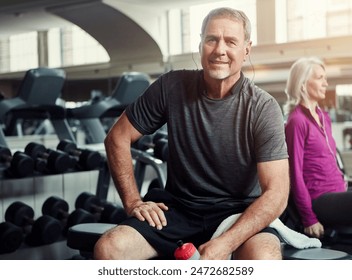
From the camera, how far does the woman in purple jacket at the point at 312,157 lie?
1431 millimetres

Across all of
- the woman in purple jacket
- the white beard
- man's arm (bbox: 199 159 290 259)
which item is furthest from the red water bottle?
the woman in purple jacket

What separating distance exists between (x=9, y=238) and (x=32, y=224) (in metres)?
0.21

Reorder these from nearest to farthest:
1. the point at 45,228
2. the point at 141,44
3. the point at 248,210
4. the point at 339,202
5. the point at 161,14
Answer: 1. the point at 248,210
2. the point at 339,202
3. the point at 45,228
4. the point at 161,14
5. the point at 141,44

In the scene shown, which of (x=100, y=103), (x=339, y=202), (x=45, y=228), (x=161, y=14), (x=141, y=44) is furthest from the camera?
(x=100, y=103)

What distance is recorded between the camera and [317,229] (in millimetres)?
1441

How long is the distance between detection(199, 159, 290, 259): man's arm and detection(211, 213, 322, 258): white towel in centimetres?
3

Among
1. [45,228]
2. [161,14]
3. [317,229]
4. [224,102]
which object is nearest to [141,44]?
[161,14]

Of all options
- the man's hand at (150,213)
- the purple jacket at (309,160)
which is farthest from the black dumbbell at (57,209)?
the man's hand at (150,213)

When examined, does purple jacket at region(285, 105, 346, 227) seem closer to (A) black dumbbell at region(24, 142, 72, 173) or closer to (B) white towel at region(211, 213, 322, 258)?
(B) white towel at region(211, 213, 322, 258)

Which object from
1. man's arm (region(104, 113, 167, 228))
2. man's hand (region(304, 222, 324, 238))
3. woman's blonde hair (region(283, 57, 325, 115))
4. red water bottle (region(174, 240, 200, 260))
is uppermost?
woman's blonde hair (region(283, 57, 325, 115))

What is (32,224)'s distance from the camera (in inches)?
82.4

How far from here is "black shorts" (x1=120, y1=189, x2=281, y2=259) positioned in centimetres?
110
